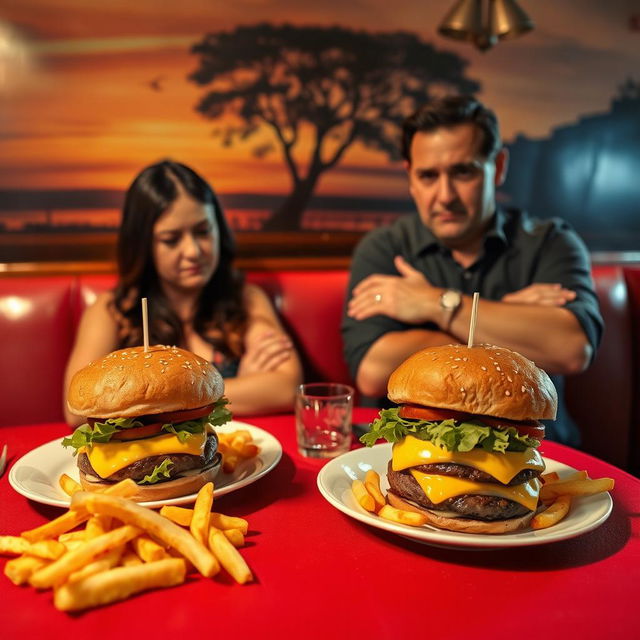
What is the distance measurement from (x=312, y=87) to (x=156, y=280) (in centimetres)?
168

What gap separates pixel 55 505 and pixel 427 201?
217 cm

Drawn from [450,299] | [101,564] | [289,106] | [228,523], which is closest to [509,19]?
A: [289,106]

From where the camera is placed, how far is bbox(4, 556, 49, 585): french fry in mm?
1143

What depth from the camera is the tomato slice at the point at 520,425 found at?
143 centimetres

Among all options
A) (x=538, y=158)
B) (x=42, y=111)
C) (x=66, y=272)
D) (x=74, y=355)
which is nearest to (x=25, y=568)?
(x=74, y=355)

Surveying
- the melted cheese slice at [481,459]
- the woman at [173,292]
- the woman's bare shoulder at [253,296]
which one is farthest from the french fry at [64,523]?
the woman's bare shoulder at [253,296]

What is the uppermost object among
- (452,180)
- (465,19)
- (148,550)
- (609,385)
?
(465,19)

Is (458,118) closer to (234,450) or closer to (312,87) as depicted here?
(312,87)

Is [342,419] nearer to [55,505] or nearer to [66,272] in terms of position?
[55,505]

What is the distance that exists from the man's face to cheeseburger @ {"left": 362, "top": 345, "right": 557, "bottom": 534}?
161cm

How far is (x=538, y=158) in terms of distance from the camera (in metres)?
4.35

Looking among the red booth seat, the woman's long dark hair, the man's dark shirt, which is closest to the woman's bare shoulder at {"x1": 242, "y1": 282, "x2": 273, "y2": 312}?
the woman's long dark hair

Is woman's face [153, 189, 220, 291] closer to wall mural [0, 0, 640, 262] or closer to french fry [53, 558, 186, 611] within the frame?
wall mural [0, 0, 640, 262]

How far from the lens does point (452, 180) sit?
298 centimetres
